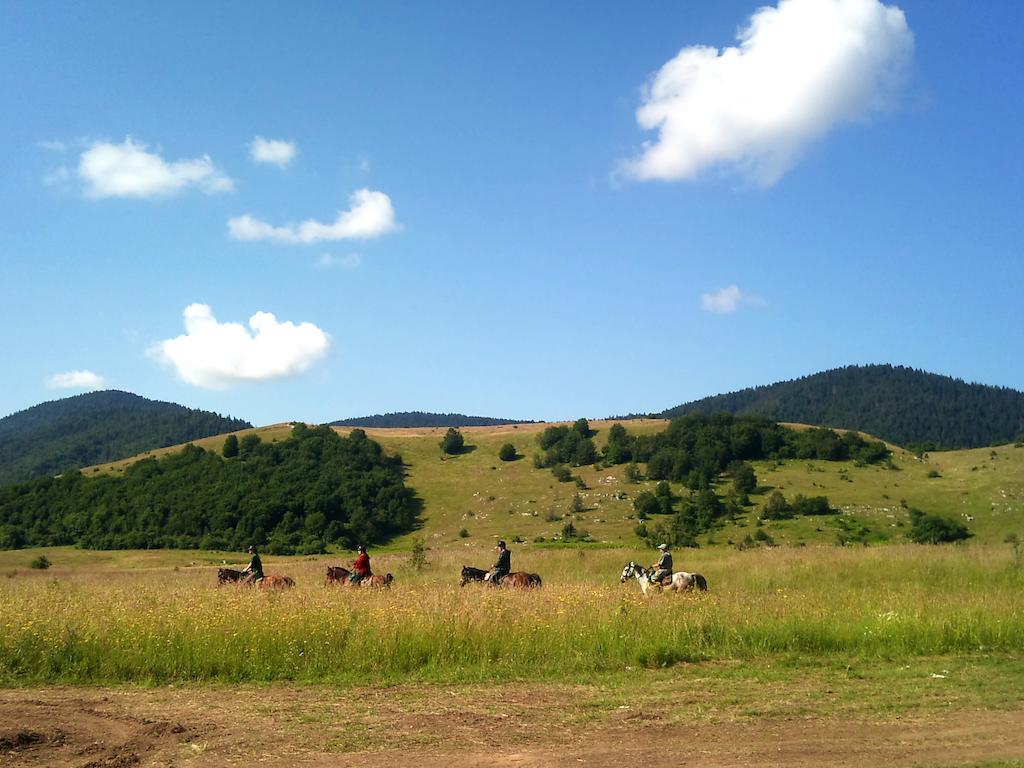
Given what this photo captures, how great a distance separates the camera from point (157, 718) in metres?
9.13

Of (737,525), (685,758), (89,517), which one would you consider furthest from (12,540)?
(685,758)

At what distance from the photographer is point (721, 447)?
84.1m

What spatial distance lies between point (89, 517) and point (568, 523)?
162 ft

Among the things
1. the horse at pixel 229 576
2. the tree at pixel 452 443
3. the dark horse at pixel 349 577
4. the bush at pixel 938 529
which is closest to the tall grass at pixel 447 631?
the dark horse at pixel 349 577

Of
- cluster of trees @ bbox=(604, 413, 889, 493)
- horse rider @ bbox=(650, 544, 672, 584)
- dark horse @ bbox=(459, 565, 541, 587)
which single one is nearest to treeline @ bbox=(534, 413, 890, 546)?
cluster of trees @ bbox=(604, 413, 889, 493)

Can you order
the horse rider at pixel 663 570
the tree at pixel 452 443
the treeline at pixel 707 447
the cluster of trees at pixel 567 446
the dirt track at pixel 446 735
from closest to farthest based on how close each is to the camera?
the dirt track at pixel 446 735 → the horse rider at pixel 663 570 → the treeline at pixel 707 447 → the cluster of trees at pixel 567 446 → the tree at pixel 452 443

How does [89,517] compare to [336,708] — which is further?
[89,517]

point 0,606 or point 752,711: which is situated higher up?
point 0,606

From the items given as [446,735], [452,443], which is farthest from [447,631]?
[452,443]

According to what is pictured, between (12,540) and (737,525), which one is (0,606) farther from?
(12,540)

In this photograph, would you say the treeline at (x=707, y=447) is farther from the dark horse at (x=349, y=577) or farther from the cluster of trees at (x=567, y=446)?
the dark horse at (x=349, y=577)

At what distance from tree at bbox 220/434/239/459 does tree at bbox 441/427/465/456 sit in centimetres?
2673

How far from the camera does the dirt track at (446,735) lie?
752cm

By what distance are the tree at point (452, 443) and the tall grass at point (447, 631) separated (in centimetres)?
8877
